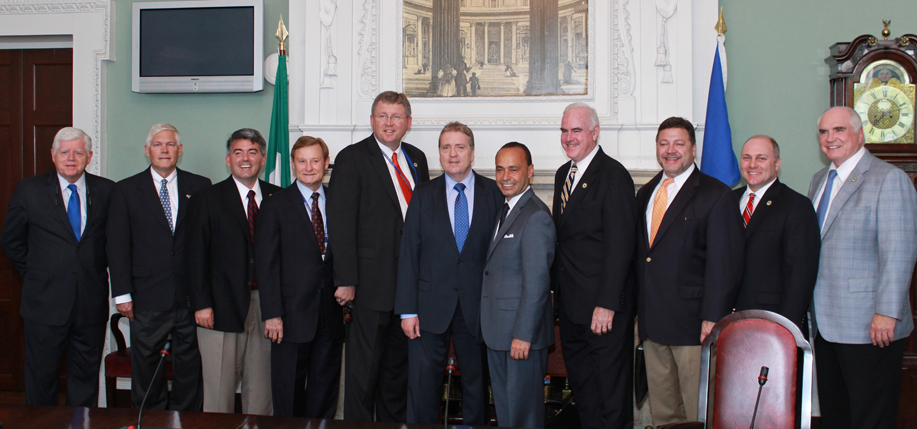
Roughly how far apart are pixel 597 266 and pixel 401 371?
1.12 meters

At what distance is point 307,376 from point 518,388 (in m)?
1.14

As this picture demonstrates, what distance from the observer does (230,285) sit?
10.0 feet

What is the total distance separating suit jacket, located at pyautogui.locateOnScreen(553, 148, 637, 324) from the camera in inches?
106

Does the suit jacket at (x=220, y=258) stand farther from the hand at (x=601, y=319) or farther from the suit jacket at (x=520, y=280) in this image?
the hand at (x=601, y=319)

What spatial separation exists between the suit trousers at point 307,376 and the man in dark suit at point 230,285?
0.53 ft

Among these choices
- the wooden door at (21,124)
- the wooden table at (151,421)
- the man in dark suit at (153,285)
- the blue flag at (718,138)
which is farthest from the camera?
the wooden door at (21,124)

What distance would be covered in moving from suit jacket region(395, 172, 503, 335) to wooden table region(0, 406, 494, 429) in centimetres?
99

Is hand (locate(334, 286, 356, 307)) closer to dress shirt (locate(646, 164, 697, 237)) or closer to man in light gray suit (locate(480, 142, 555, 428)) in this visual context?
man in light gray suit (locate(480, 142, 555, 428))

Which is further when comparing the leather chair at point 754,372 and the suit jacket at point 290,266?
the suit jacket at point 290,266

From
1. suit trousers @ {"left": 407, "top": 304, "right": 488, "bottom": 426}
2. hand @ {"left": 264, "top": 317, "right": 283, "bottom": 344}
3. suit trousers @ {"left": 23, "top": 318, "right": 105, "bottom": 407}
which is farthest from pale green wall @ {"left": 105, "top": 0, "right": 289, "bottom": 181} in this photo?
suit trousers @ {"left": 407, "top": 304, "right": 488, "bottom": 426}

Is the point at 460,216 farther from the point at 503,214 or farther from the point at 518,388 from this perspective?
the point at 518,388

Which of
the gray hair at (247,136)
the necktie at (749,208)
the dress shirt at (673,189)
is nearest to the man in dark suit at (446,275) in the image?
the dress shirt at (673,189)

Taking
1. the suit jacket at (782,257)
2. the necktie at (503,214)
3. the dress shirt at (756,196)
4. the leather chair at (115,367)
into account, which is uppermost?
the dress shirt at (756,196)

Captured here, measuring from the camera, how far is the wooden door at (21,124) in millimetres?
4582
